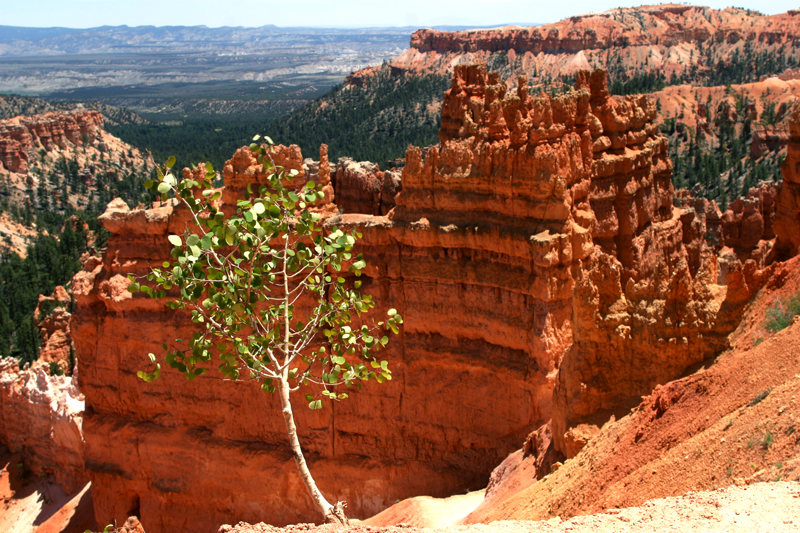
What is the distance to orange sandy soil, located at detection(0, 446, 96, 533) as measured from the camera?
23.6 meters

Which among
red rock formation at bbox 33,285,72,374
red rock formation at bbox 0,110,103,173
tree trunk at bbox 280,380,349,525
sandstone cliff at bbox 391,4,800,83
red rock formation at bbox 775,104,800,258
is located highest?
sandstone cliff at bbox 391,4,800,83

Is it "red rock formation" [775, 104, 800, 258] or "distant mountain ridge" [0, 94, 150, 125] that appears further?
"distant mountain ridge" [0, 94, 150, 125]

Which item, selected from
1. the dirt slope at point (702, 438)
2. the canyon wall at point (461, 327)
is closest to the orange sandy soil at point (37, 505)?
the canyon wall at point (461, 327)

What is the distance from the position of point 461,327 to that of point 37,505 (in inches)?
676

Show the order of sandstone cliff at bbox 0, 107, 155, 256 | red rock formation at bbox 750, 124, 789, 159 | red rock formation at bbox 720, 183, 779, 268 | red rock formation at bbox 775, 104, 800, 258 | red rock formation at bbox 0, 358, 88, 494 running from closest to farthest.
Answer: red rock formation at bbox 775, 104, 800, 258 → red rock formation at bbox 0, 358, 88, 494 → red rock formation at bbox 720, 183, 779, 268 → red rock formation at bbox 750, 124, 789, 159 → sandstone cliff at bbox 0, 107, 155, 256

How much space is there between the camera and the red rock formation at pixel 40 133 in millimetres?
94250

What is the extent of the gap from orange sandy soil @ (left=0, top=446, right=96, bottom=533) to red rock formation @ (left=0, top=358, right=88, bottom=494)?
1.20ft

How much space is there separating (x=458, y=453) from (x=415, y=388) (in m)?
1.75

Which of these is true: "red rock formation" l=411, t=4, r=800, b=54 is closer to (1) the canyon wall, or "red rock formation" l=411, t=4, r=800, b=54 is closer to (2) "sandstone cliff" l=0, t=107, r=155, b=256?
(2) "sandstone cliff" l=0, t=107, r=155, b=256

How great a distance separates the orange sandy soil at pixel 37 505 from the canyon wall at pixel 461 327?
2856 mm

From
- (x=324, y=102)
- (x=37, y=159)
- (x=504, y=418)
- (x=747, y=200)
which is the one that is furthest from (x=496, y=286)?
(x=324, y=102)

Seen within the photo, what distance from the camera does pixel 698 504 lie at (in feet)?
23.3

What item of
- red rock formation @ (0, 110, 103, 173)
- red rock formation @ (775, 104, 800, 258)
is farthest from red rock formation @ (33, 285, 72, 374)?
red rock formation @ (0, 110, 103, 173)

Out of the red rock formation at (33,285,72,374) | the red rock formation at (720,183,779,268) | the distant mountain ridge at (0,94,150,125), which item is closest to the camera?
the red rock formation at (720,183,779,268)
